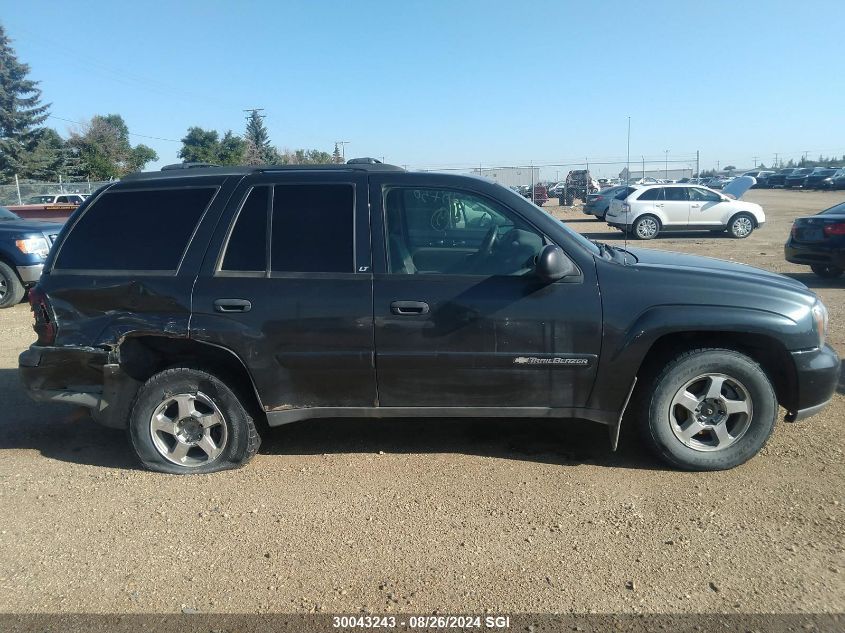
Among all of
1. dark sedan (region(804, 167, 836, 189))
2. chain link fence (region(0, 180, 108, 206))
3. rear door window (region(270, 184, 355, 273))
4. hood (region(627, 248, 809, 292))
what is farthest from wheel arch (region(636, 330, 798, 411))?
dark sedan (region(804, 167, 836, 189))

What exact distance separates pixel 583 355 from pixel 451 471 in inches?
44.1

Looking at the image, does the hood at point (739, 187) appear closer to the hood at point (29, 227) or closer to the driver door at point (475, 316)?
the hood at point (29, 227)

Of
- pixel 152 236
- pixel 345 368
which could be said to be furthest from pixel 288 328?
pixel 152 236

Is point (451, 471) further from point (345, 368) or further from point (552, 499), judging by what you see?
point (345, 368)

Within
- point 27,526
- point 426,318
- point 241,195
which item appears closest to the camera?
point 27,526

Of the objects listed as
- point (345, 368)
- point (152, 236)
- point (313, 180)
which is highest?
point (313, 180)

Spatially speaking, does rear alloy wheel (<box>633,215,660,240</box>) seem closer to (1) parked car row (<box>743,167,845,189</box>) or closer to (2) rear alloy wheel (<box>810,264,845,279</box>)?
(2) rear alloy wheel (<box>810,264,845,279</box>)

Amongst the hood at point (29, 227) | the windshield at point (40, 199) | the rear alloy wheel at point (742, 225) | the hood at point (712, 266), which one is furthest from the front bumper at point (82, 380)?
the windshield at point (40, 199)

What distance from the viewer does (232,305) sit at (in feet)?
13.1

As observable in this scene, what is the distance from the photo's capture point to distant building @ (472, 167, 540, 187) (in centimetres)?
3612

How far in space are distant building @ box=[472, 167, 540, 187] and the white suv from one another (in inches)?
622

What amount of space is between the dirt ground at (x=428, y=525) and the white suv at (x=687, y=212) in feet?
53.9

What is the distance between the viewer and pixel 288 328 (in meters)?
3.96

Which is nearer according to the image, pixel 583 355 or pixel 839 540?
pixel 839 540
